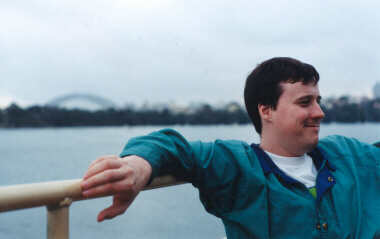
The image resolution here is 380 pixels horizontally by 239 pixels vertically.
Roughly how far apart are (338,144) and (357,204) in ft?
1.06

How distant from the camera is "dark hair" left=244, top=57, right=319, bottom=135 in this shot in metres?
1.53

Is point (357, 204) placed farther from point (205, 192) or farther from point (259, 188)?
point (205, 192)

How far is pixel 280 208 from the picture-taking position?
1321 millimetres

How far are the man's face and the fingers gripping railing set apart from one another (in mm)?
853

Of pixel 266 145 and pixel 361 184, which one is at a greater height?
pixel 266 145

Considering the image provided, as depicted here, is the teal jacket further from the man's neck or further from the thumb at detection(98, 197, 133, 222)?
the thumb at detection(98, 197, 133, 222)

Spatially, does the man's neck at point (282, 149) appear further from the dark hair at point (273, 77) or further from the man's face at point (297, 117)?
the dark hair at point (273, 77)

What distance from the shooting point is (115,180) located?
0.95 metres

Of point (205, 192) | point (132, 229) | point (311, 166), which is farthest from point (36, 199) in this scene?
point (132, 229)

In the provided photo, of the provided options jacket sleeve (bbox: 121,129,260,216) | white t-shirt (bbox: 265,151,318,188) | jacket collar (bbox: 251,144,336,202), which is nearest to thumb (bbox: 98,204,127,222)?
jacket sleeve (bbox: 121,129,260,216)

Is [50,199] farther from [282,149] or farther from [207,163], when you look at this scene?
[282,149]

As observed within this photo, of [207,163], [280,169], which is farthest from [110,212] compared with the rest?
[280,169]

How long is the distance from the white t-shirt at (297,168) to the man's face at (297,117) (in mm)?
50

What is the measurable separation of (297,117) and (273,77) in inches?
8.2
